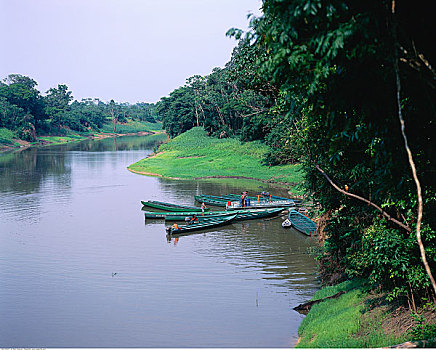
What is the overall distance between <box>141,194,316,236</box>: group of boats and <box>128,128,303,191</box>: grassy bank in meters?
10.4

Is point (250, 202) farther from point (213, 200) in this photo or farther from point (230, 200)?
point (213, 200)

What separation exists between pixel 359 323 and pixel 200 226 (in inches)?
696

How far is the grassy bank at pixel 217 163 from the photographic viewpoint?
2015 inches

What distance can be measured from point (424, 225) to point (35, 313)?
13985 millimetres

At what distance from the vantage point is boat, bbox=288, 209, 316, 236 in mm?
27641

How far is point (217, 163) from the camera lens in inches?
2350

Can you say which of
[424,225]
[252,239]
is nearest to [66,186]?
[252,239]

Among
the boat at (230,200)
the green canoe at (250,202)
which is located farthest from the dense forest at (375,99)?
the boat at (230,200)

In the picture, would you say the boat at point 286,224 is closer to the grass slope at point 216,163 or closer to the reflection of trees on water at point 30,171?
A: the grass slope at point 216,163

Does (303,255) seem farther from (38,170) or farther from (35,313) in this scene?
(38,170)

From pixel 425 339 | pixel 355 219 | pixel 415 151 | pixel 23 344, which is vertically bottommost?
pixel 23 344

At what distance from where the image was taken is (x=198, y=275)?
70.3ft

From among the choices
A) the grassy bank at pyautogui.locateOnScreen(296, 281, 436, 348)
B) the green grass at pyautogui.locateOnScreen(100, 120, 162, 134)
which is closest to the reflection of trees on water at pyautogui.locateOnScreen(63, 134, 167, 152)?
the green grass at pyautogui.locateOnScreen(100, 120, 162, 134)

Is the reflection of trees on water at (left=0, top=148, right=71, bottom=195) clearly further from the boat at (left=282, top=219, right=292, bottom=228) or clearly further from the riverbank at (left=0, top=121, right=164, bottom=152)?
the boat at (left=282, top=219, right=292, bottom=228)
